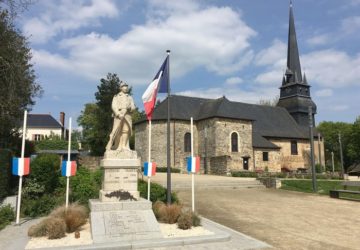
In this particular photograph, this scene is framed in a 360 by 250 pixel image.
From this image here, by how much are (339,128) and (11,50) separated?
66.6m

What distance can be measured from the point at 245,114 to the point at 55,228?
37.1m

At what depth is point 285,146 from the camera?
1703 inches

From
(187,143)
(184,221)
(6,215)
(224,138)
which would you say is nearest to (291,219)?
(184,221)

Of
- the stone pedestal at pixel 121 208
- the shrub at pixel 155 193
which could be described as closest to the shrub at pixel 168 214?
the stone pedestal at pixel 121 208

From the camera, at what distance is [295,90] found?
5044cm

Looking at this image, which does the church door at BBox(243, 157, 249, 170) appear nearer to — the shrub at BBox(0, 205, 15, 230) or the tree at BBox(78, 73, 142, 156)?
the tree at BBox(78, 73, 142, 156)

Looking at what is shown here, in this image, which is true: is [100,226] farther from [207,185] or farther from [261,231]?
[207,185]

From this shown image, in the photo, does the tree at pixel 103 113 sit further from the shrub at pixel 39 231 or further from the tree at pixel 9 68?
the shrub at pixel 39 231

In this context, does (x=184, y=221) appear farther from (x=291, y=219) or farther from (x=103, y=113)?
(x=103, y=113)

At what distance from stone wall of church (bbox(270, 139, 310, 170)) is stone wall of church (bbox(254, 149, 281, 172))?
3.46m

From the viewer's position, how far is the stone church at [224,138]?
119ft

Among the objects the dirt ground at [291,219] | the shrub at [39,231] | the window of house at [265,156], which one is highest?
the window of house at [265,156]

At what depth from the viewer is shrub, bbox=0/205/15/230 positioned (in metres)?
9.73

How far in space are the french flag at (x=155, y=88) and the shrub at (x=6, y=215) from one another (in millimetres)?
5150
